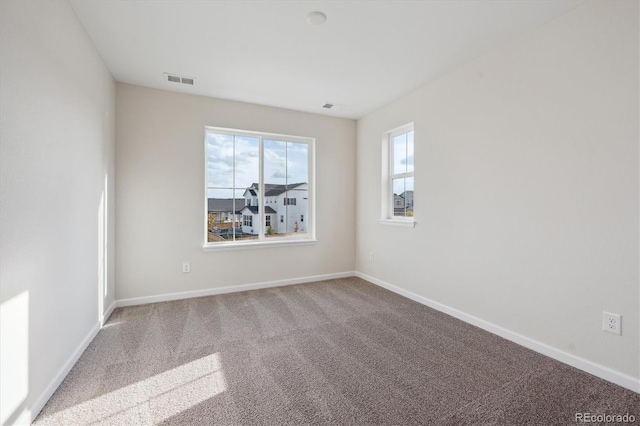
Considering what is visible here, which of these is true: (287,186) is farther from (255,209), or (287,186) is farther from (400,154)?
(400,154)

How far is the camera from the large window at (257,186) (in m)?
3.76

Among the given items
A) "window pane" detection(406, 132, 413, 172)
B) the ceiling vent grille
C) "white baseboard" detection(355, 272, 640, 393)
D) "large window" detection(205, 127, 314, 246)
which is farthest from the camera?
"large window" detection(205, 127, 314, 246)

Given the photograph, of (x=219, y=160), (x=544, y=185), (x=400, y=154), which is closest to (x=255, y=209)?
(x=219, y=160)

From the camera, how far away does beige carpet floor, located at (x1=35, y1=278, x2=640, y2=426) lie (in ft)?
5.18

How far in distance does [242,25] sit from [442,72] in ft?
6.41

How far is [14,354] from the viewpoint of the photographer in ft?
4.53

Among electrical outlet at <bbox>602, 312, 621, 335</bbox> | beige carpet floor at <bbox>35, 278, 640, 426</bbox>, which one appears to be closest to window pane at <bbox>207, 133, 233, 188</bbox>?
beige carpet floor at <bbox>35, 278, 640, 426</bbox>

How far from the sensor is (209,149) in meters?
3.71

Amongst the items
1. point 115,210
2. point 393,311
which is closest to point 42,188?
point 115,210

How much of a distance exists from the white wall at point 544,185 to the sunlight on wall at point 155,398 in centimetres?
233

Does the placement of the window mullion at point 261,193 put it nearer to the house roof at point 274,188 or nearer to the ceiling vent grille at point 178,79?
the house roof at point 274,188

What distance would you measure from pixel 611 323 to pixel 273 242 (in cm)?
328

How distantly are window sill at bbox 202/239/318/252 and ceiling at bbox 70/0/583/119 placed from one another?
6.09ft

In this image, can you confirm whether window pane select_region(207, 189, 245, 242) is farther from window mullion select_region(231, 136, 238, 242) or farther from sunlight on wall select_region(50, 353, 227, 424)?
sunlight on wall select_region(50, 353, 227, 424)
